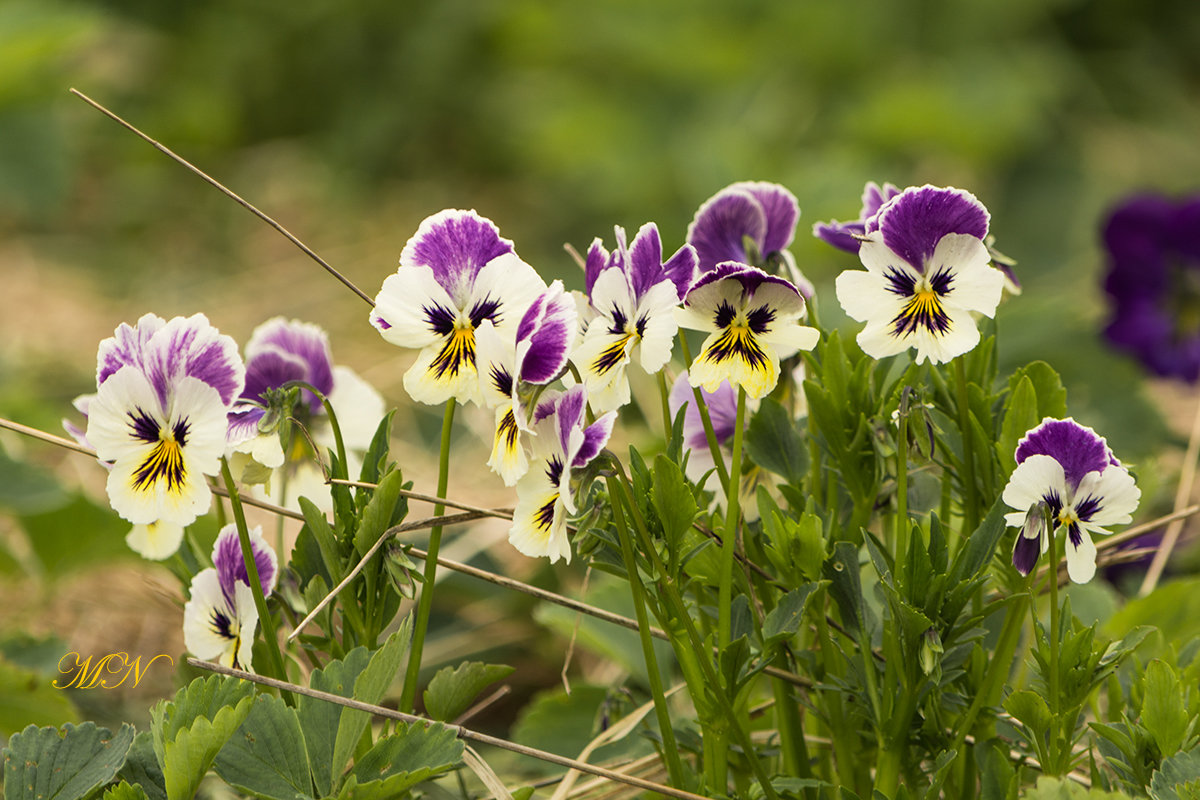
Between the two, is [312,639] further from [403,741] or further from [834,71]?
[834,71]

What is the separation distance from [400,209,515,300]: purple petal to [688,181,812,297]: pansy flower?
0.46 ft

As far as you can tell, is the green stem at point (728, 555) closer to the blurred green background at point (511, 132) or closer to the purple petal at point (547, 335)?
the purple petal at point (547, 335)

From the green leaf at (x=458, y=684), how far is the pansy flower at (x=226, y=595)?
0.12 m

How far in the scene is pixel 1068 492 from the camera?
2.03 feet

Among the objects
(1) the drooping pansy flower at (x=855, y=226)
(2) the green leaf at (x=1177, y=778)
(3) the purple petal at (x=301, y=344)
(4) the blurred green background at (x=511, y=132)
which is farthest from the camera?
(4) the blurred green background at (x=511, y=132)

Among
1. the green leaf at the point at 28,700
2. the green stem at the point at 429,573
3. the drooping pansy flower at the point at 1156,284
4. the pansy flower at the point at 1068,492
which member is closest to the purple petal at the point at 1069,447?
the pansy flower at the point at 1068,492

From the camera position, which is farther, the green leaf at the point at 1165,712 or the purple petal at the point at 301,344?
the purple petal at the point at 301,344

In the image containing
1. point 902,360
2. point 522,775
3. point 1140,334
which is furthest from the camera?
point 1140,334

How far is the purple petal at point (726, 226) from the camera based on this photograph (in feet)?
2.43

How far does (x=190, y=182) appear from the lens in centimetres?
333

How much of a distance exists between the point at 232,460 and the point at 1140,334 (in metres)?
1.32

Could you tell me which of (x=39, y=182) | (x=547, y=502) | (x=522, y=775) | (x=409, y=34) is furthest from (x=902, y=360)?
(x=409, y=34)

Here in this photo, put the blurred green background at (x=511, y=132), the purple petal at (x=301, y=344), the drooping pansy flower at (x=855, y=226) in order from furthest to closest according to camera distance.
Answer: the blurred green background at (x=511, y=132), the purple petal at (x=301, y=344), the drooping pansy flower at (x=855, y=226)

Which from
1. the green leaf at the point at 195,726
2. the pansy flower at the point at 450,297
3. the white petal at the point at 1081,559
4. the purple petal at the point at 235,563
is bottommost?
the white petal at the point at 1081,559
